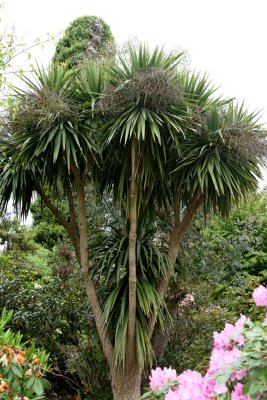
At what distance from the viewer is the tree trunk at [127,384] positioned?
5.18 metres

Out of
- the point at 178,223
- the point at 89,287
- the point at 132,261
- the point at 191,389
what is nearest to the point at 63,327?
the point at 89,287

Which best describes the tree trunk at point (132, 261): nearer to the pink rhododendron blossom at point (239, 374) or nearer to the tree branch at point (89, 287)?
the tree branch at point (89, 287)

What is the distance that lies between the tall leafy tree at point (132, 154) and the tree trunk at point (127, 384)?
0.04 feet

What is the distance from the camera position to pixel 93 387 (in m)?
6.11

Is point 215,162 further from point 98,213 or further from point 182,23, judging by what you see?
point 182,23

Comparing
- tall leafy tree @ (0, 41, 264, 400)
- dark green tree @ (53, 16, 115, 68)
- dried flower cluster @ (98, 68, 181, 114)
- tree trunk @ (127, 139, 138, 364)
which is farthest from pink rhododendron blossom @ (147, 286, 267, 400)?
dark green tree @ (53, 16, 115, 68)

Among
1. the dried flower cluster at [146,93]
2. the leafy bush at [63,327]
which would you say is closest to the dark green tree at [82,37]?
the leafy bush at [63,327]

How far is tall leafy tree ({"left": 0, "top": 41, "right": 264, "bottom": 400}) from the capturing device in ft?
16.3

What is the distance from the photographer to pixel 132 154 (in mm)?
4984

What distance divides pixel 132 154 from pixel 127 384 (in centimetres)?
254

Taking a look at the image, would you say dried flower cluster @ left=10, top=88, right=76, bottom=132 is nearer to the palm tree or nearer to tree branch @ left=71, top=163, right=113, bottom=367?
the palm tree

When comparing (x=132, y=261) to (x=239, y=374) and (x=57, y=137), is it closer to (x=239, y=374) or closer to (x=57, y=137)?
(x=57, y=137)

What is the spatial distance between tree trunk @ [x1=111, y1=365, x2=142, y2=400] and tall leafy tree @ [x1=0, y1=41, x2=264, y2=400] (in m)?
0.01

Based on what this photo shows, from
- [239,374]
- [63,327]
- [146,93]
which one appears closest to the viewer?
[239,374]
